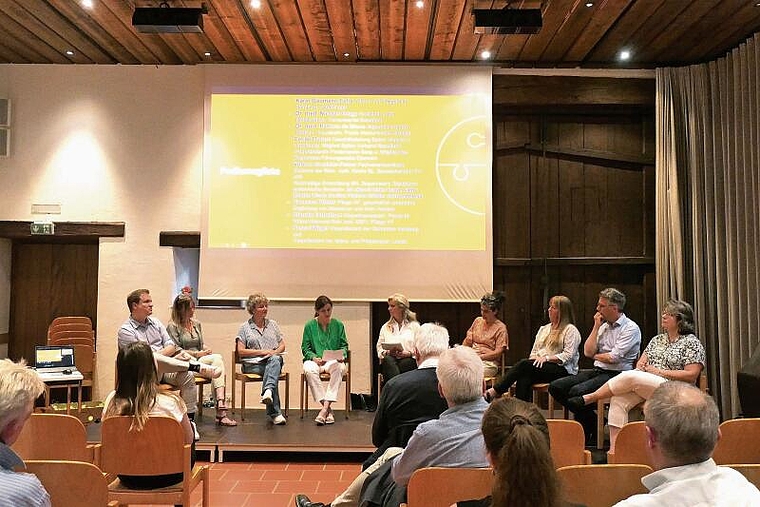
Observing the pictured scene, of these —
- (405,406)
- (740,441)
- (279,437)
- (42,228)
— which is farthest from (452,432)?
(42,228)

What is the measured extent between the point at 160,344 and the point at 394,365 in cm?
209

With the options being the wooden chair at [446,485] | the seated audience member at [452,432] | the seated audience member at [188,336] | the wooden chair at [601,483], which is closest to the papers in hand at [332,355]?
the seated audience member at [188,336]

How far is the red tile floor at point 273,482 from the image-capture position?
14.8ft

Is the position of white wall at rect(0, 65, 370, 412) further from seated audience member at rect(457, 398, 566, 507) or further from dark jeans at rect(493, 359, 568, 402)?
seated audience member at rect(457, 398, 566, 507)

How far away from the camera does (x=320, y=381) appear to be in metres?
6.64

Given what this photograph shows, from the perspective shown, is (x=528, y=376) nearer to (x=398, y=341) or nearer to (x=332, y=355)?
(x=398, y=341)

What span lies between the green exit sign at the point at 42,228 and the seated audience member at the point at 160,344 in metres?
2.25

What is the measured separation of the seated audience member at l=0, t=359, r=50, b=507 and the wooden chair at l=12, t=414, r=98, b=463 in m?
1.24

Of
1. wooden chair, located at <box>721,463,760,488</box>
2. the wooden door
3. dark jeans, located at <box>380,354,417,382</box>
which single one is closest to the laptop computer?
the wooden door

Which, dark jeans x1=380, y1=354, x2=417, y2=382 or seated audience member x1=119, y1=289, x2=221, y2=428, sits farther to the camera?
dark jeans x1=380, y1=354, x2=417, y2=382

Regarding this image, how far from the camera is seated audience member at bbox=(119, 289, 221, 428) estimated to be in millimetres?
6012

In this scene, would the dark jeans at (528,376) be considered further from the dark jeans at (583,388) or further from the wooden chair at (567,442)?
the wooden chair at (567,442)

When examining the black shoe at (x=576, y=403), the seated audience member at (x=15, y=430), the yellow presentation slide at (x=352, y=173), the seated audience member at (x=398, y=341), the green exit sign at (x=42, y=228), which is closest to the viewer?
the seated audience member at (x=15, y=430)

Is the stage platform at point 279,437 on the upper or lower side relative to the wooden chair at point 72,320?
lower
